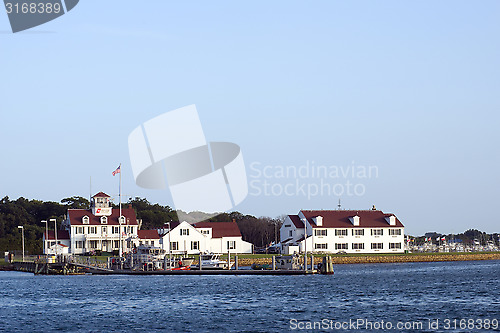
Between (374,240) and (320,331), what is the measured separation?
80.8 m

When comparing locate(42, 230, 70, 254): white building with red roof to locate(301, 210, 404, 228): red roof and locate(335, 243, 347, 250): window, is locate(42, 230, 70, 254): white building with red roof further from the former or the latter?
locate(335, 243, 347, 250): window

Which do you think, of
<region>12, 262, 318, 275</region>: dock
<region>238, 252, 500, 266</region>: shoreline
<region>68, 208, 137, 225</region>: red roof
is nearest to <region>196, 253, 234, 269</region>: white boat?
<region>12, 262, 318, 275</region>: dock

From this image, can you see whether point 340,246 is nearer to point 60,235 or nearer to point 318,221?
point 318,221

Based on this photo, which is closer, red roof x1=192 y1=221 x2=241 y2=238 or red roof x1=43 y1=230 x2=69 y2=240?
red roof x1=43 y1=230 x2=69 y2=240

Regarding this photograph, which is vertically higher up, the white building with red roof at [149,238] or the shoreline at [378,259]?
the white building with red roof at [149,238]

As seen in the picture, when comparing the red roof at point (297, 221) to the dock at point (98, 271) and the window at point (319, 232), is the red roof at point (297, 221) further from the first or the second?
the dock at point (98, 271)

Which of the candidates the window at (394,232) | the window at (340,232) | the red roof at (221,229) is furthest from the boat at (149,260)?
the window at (394,232)

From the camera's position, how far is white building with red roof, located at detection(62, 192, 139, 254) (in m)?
113

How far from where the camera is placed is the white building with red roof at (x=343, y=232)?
11419 cm

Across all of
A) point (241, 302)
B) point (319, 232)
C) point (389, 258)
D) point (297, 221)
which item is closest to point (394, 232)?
point (389, 258)

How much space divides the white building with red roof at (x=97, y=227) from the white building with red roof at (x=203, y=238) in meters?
5.57

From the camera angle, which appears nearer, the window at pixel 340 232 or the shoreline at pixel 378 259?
the shoreline at pixel 378 259

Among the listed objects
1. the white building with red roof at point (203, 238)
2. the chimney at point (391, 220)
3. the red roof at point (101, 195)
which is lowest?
the white building with red roof at point (203, 238)

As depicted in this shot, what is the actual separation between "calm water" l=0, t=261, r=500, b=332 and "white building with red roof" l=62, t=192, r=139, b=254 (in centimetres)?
3674
